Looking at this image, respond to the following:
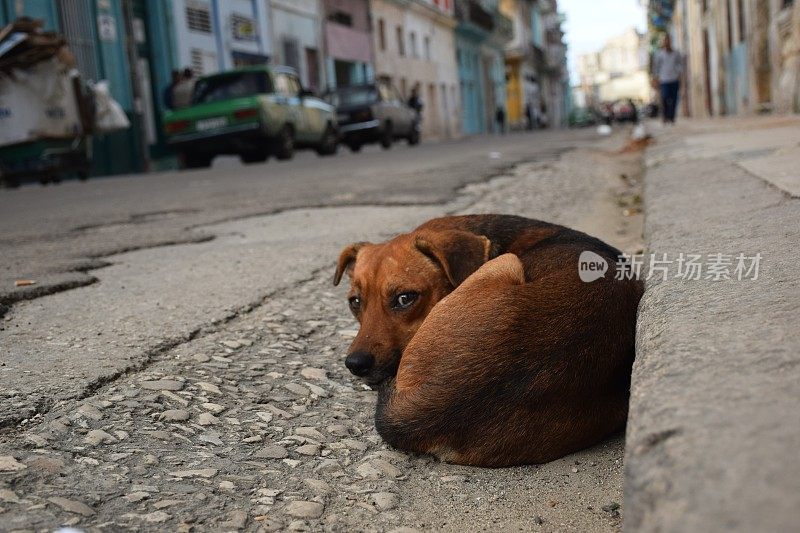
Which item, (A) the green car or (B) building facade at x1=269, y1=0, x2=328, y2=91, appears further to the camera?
(B) building facade at x1=269, y1=0, x2=328, y2=91

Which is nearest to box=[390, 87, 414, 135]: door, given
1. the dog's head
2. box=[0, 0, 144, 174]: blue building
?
box=[0, 0, 144, 174]: blue building

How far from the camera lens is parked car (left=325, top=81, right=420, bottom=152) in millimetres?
22328

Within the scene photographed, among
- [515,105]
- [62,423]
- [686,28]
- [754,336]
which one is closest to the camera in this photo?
[754,336]

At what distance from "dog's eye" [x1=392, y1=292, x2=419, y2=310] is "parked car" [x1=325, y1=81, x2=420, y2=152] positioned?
19.6 meters

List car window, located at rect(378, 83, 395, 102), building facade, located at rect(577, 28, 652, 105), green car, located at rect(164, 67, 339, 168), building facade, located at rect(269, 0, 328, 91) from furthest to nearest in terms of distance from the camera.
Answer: building facade, located at rect(577, 28, 652, 105)
building facade, located at rect(269, 0, 328, 91)
car window, located at rect(378, 83, 395, 102)
green car, located at rect(164, 67, 339, 168)

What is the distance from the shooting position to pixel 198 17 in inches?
861

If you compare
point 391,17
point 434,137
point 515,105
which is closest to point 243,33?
point 391,17

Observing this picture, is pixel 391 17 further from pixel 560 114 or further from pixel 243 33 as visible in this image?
pixel 560 114

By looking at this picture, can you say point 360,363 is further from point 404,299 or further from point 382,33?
point 382,33

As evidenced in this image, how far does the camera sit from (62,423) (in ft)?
6.95

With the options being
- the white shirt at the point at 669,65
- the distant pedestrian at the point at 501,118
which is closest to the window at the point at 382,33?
the distant pedestrian at the point at 501,118

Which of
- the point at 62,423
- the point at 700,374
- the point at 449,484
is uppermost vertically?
the point at 700,374

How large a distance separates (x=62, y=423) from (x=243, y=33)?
22810 mm

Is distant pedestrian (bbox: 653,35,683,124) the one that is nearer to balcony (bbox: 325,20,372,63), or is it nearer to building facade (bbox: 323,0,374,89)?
building facade (bbox: 323,0,374,89)
